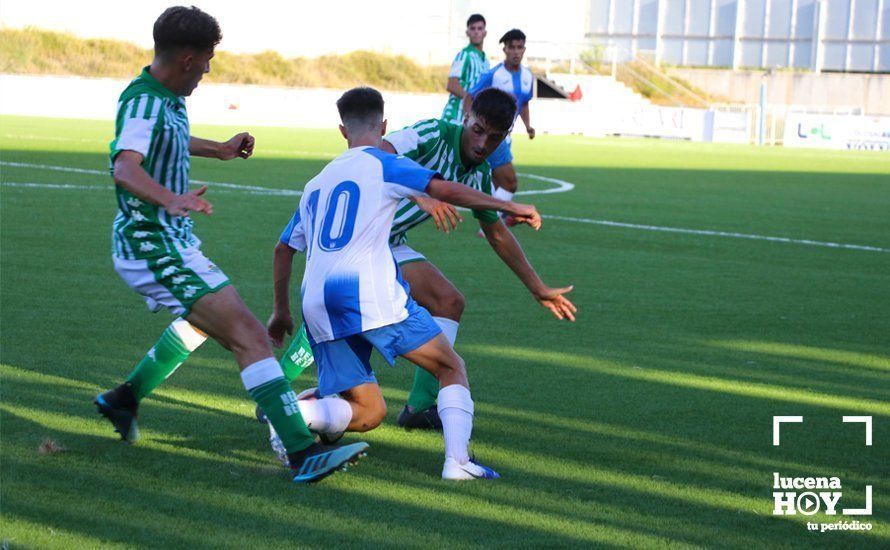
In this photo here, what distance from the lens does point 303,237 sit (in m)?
5.17

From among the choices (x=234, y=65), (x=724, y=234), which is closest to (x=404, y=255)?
(x=724, y=234)

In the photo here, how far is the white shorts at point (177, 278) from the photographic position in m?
4.71

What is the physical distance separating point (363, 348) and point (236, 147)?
100 centimetres

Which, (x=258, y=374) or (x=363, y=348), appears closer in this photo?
(x=258, y=374)

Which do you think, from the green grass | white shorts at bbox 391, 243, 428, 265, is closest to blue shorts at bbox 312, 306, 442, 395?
white shorts at bbox 391, 243, 428, 265

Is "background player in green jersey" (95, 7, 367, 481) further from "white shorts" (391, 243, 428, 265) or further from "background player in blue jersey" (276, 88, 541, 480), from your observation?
"white shorts" (391, 243, 428, 265)

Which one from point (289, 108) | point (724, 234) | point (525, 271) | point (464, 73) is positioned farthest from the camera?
point (289, 108)

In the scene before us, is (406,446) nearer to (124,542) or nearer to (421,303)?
(421,303)

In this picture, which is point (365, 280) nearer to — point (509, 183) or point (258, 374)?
point (258, 374)

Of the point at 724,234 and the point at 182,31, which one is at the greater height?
the point at 182,31

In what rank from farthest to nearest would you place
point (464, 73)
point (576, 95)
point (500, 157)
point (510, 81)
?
point (576, 95) → point (464, 73) → point (510, 81) → point (500, 157)

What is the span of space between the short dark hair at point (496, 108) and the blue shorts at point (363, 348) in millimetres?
772

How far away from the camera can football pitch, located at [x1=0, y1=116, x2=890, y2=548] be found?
4312 millimetres

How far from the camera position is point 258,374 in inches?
185
